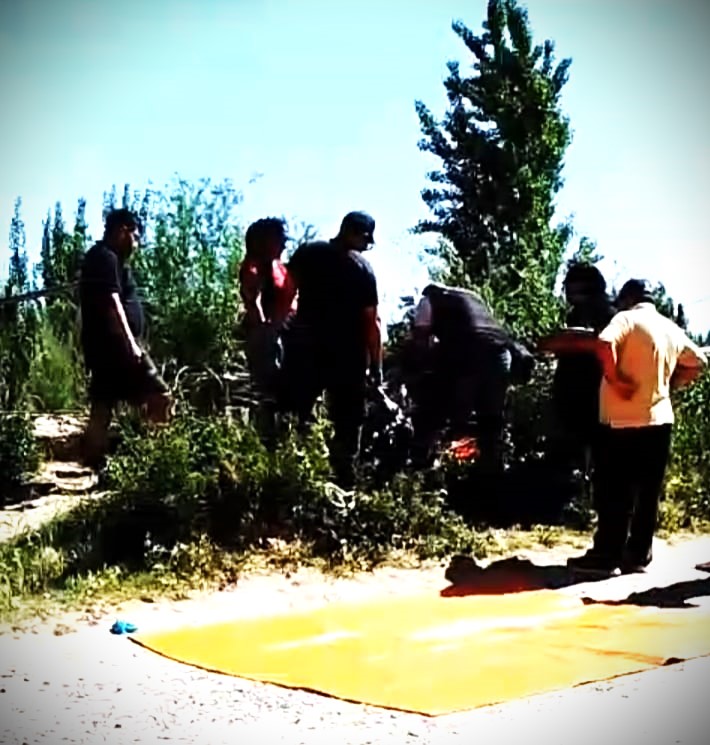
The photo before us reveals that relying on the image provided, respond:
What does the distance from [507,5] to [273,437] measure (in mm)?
1594

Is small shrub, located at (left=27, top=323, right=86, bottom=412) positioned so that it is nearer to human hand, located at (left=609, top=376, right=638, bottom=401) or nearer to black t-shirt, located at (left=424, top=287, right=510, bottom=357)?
black t-shirt, located at (left=424, top=287, right=510, bottom=357)

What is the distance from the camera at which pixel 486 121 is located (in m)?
2.54

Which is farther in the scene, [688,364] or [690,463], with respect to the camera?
[690,463]

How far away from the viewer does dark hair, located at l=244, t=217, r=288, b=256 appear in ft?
10.3

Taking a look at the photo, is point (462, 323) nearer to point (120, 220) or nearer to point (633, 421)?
point (633, 421)

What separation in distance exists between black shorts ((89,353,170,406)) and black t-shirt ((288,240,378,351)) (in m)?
0.50

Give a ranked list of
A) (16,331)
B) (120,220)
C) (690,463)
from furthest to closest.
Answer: (690,463) → (16,331) → (120,220)

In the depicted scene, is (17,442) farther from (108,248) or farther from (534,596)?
(534,596)

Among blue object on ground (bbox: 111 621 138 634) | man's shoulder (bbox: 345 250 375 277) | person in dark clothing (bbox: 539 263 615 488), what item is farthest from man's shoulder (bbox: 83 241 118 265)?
person in dark clothing (bbox: 539 263 615 488)

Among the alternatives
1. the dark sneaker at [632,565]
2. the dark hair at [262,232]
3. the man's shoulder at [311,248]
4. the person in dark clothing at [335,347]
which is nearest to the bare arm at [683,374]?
the dark sneaker at [632,565]

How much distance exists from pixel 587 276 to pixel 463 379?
2.25ft

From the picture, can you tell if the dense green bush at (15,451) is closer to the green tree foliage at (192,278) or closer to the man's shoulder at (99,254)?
the green tree foliage at (192,278)

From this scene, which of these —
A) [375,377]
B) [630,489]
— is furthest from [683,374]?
[375,377]

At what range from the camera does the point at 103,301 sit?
3.04 meters
